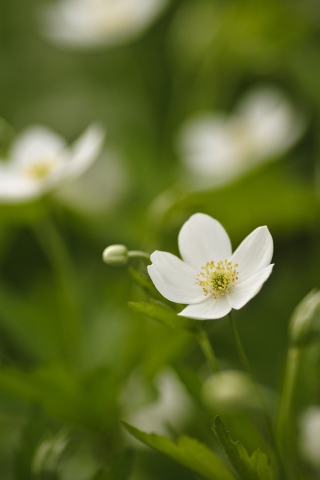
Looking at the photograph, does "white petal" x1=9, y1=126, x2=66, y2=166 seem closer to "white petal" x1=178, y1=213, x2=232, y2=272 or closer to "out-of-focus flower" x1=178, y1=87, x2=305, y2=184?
"out-of-focus flower" x1=178, y1=87, x2=305, y2=184

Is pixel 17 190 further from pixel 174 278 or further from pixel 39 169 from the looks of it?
pixel 174 278

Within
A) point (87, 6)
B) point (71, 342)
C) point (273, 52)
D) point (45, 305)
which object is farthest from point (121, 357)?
point (87, 6)

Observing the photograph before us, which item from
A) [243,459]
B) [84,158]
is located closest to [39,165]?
[84,158]

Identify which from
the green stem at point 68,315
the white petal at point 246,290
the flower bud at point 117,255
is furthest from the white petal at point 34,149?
the white petal at point 246,290

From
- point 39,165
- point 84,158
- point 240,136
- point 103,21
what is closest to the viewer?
point 84,158

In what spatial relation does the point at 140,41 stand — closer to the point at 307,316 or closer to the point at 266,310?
the point at 266,310

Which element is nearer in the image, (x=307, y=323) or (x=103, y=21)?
(x=307, y=323)
